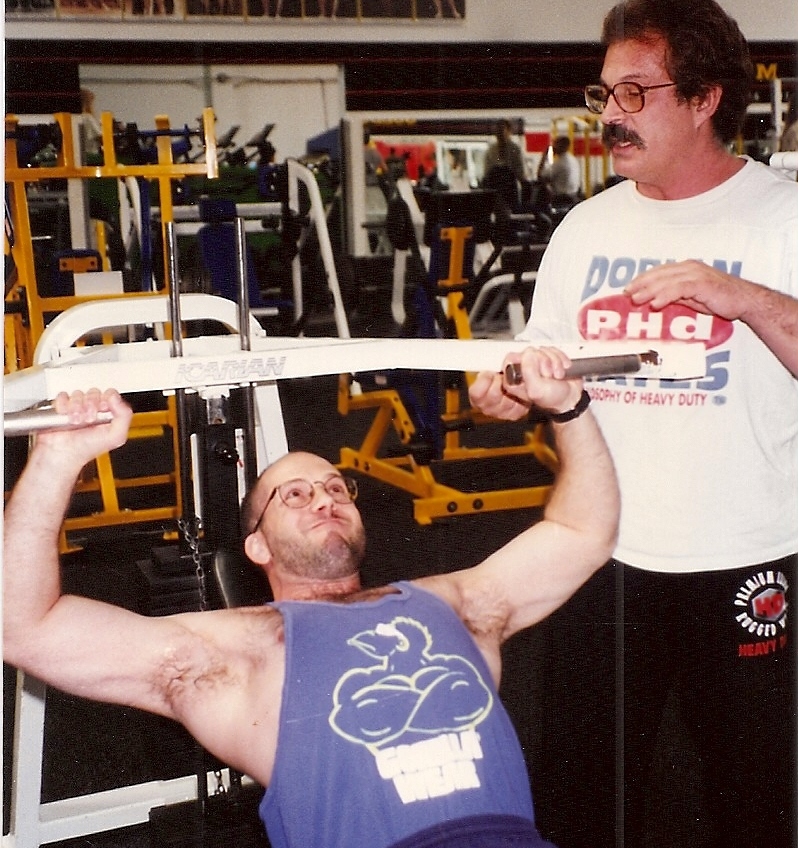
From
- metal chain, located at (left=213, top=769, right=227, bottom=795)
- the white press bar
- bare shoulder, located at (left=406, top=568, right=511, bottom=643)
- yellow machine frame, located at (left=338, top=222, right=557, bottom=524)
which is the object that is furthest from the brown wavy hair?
yellow machine frame, located at (left=338, top=222, right=557, bottom=524)

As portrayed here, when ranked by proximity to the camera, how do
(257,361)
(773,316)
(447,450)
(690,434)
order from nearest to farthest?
(257,361), (773,316), (690,434), (447,450)

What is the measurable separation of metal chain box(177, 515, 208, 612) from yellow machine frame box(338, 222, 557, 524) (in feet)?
6.17

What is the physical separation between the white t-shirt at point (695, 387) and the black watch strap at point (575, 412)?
0.08m

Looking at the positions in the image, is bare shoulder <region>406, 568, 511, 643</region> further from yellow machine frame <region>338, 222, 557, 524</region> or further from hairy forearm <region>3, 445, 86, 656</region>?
yellow machine frame <region>338, 222, 557, 524</region>

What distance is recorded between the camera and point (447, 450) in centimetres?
471

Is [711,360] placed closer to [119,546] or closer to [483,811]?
[483,811]

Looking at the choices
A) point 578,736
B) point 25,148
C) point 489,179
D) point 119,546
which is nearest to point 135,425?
point 119,546

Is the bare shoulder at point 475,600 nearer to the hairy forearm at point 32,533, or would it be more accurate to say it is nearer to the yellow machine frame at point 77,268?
the hairy forearm at point 32,533

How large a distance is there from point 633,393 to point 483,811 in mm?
723

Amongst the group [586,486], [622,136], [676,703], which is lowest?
[676,703]

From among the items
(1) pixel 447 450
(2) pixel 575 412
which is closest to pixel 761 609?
(2) pixel 575 412

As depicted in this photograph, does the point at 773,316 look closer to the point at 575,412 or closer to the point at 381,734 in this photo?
the point at 575,412

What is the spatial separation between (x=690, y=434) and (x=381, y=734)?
715 mm

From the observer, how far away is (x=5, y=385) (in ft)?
4.60
